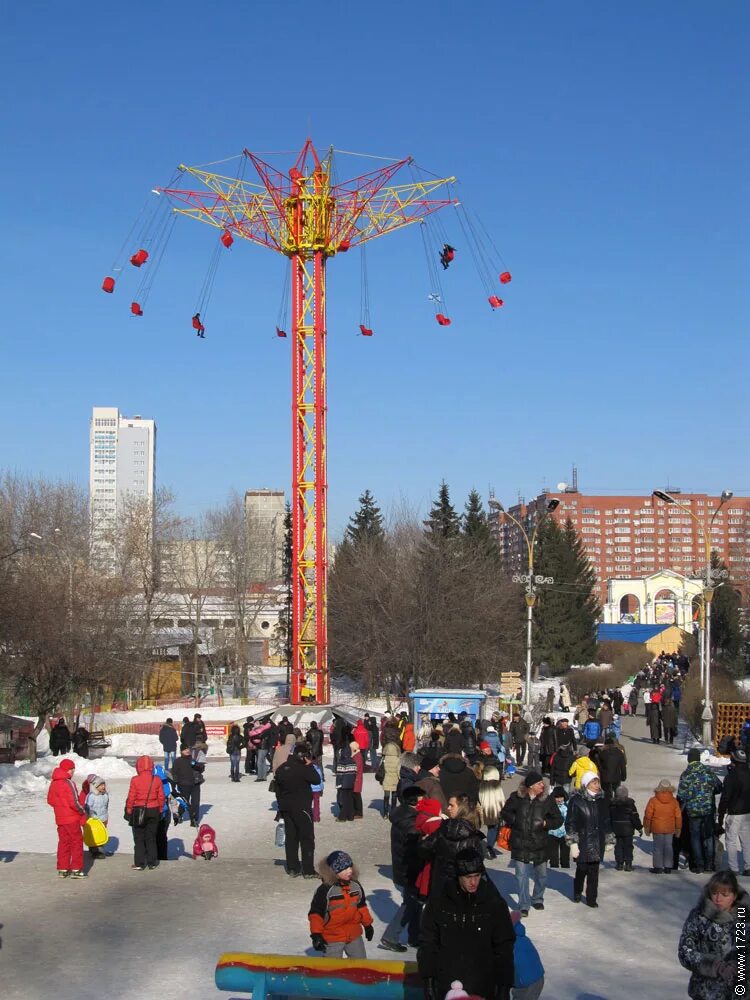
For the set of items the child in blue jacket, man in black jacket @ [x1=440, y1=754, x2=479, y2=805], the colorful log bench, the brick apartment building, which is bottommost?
the colorful log bench

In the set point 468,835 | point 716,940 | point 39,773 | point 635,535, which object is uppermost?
point 635,535

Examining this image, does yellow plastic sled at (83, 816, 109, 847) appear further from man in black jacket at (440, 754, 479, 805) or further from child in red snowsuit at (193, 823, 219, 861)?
man in black jacket at (440, 754, 479, 805)

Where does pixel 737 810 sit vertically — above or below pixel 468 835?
below

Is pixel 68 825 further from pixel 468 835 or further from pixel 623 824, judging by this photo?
pixel 468 835

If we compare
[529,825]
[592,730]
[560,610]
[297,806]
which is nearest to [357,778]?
[297,806]

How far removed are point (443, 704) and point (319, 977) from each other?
24.6 m

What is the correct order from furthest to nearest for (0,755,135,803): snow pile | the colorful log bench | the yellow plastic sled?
(0,755,135,803): snow pile < the yellow plastic sled < the colorful log bench

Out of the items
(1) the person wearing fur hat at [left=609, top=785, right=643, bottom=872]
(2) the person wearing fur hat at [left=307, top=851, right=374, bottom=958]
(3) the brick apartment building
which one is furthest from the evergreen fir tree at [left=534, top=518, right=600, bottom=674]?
(3) the brick apartment building

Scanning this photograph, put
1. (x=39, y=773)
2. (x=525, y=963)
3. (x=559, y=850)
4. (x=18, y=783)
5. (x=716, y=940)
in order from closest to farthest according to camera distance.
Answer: (x=716, y=940) < (x=525, y=963) < (x=559, y=850) < (x=18, y=783) < (x=39, y=773)

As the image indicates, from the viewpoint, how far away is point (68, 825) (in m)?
13.8

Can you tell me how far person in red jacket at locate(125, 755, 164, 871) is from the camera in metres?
14.1

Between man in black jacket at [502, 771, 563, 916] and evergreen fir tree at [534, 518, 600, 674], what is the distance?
56.9m

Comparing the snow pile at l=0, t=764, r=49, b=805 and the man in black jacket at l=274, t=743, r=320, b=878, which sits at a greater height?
the man in black jacket at l=274, t=743, r=320, b=878

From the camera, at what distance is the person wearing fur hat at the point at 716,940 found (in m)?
6.01
